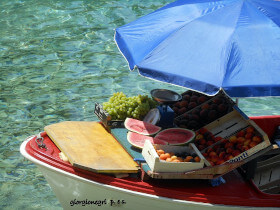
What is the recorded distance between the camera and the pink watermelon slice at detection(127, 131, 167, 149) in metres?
5.55

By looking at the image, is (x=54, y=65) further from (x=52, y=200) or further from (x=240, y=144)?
(x=240, y=144)

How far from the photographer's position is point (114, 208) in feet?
17.6

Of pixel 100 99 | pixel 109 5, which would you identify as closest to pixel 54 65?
pixel 100 99

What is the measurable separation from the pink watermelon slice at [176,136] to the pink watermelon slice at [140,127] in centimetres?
14

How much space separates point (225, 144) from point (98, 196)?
60.6 inches

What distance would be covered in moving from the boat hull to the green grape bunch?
1134 mm

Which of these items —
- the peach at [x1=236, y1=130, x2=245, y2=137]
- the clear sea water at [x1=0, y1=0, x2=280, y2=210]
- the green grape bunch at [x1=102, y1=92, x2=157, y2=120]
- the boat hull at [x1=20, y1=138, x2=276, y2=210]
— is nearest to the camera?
the boat hull at [x1=20, y1=138, x2=276, y2=210]

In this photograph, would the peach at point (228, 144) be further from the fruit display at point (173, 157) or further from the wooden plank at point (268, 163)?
the wooden plank at point (268, 163)

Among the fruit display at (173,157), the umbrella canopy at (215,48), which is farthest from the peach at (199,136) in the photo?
the umbrella canopy at (215,48)

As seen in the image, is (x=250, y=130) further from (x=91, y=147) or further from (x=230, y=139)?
(x=91, y=147)

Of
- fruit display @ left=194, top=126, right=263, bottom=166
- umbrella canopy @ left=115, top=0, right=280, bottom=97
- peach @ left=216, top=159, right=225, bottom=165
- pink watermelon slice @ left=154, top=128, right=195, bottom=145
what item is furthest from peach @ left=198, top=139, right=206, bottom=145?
umbrella canopy @ left=115, top=0, right=280, bottom=97

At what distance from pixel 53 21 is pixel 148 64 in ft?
30.1

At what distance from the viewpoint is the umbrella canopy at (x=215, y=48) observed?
15.6 ft

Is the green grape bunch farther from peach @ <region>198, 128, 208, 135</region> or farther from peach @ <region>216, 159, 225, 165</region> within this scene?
peach @ <region>216, 159, 225, 165</region>
